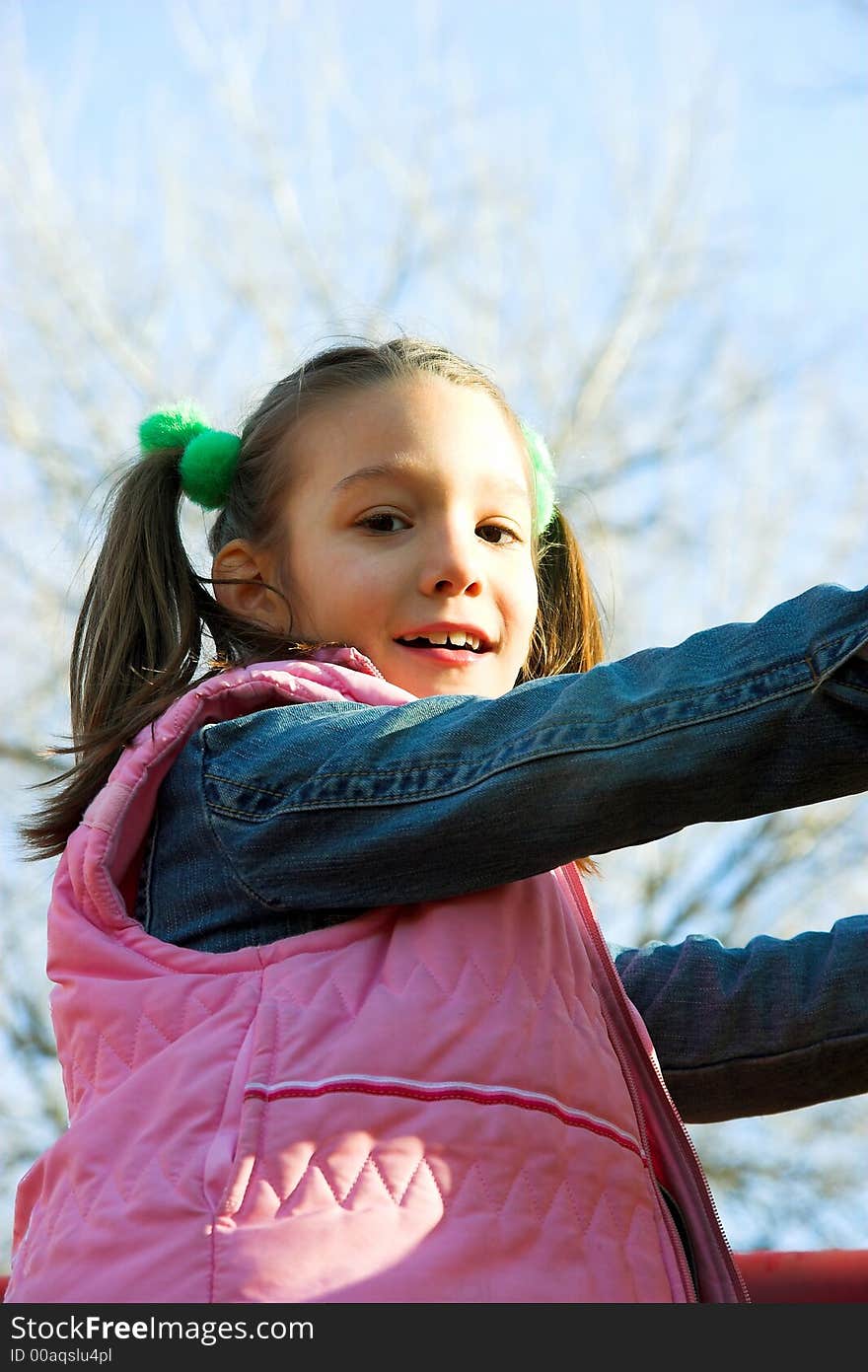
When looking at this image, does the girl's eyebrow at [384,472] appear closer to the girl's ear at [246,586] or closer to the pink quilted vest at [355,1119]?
the girl's ear at [246,586]

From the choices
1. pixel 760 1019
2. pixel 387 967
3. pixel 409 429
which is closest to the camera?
pixel 387 967

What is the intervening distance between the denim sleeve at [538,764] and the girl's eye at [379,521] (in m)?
0.35

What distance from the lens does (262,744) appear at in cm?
147

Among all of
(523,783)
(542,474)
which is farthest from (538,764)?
(542,474)

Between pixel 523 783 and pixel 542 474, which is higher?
pixel 542 474

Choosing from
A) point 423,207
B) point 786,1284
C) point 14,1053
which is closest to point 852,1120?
point 14,1053

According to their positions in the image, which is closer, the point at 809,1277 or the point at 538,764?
the point at 538,764

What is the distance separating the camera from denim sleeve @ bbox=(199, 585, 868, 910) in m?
1.18

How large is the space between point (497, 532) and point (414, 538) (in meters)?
0.16

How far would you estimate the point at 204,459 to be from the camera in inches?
82.7

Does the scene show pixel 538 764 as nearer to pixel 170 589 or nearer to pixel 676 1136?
pixel 676 1136

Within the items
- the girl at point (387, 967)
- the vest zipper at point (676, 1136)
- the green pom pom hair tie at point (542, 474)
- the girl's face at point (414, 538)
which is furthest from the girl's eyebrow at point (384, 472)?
the vest zipper at point (676, 1136)

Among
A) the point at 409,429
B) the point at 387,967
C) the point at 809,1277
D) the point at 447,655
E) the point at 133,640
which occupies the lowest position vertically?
the point at 809,1277

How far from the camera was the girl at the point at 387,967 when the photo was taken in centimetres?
120
